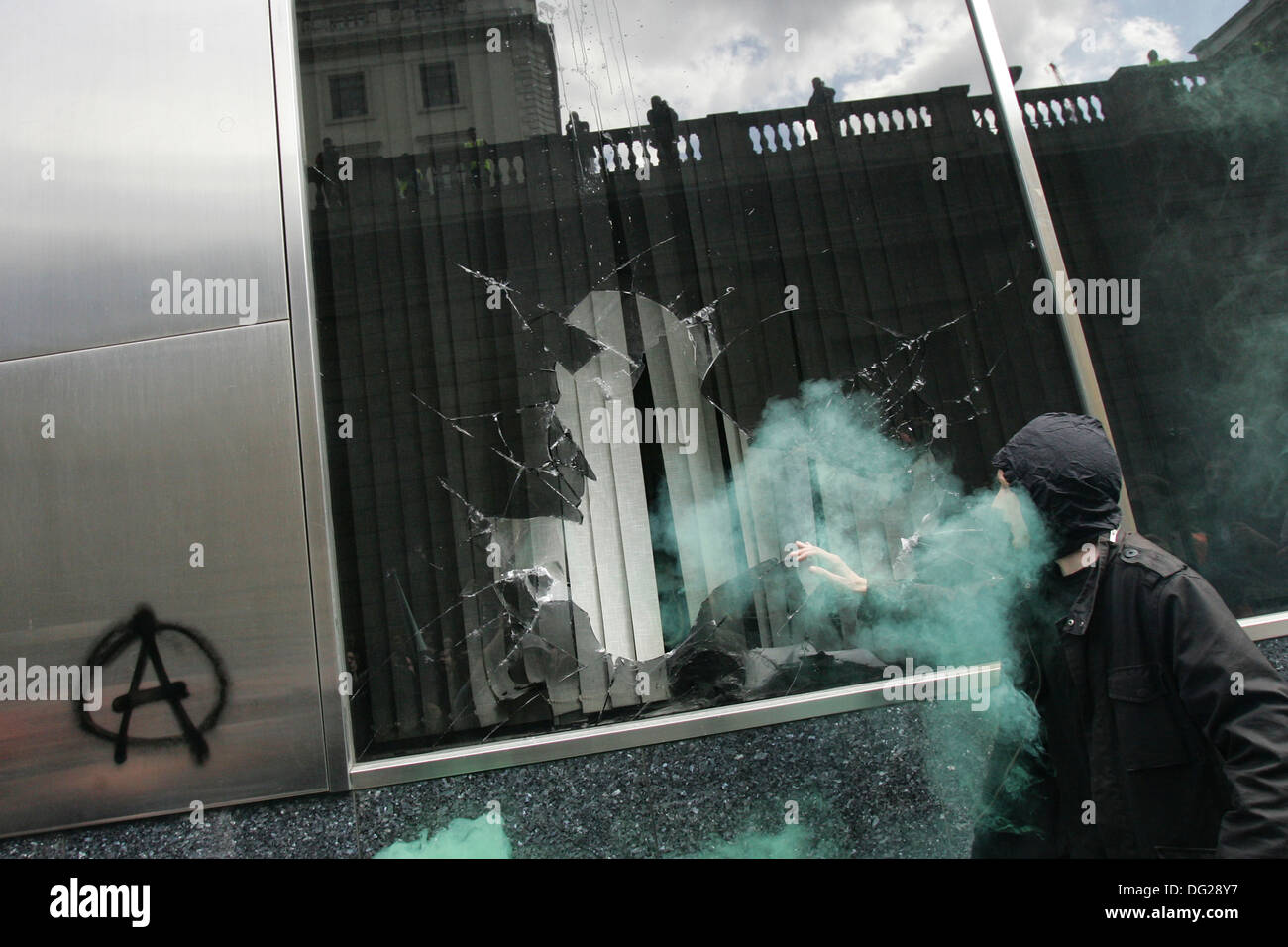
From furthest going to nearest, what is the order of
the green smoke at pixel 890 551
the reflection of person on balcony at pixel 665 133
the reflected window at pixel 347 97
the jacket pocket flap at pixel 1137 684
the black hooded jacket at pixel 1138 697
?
the reflection of person on balcony at pixel 665 133 < the reflected window at pixel 347 97 < the green smoke at pixel 890 551 < the jacket pocket flap at pixel 1137 684 < the black hooded jacket at pixel 1138 697

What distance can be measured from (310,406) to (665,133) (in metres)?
1.65

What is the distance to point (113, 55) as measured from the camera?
117 inches

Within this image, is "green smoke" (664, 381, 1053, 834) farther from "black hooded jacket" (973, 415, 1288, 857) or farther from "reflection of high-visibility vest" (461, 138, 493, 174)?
"reflection of high-visibility vest" (461, 138, 493, 174)

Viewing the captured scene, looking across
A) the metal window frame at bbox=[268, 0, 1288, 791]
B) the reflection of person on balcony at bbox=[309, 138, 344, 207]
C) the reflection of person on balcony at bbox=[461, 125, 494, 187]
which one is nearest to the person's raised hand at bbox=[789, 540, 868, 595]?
the metal window frame at bbox=[268, 0, 1288, 791]

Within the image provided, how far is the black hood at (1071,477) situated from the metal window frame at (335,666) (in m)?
1.01

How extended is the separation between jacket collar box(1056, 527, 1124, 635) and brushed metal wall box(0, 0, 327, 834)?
7.33ft

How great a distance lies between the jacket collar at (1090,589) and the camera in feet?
6.46

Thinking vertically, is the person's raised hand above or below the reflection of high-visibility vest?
below

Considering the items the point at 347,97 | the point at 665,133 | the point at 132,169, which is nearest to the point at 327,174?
the point at 347,97

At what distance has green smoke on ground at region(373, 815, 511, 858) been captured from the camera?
2.64 m

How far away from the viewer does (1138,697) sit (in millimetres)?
1866

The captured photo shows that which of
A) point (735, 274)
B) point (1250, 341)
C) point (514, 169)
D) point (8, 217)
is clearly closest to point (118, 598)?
point (8, 217)

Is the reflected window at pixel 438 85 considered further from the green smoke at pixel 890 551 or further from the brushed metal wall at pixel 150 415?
the green smoke at pixel 890 551

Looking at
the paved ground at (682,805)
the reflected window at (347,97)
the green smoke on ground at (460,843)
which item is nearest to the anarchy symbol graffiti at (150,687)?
the paved ground at (682,805)
